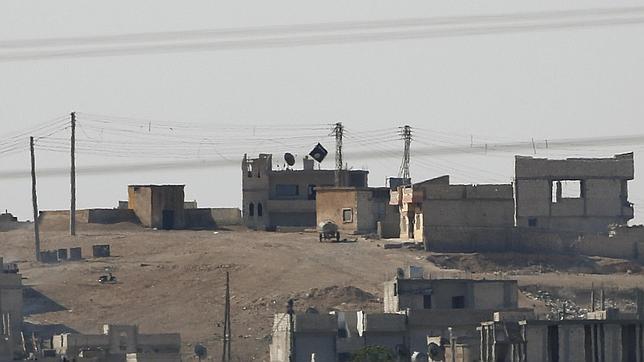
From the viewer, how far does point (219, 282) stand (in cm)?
10238

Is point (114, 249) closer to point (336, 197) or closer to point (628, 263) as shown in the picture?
point (336, 197)

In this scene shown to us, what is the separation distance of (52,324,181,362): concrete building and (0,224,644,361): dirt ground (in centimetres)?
458

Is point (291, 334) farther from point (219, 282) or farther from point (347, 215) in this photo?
point (347, 215)

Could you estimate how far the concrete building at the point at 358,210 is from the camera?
110750mm

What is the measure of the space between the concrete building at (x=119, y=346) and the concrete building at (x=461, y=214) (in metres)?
20.5

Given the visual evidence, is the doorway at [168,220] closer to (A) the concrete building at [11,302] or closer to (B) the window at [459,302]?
(A) the concrete building at [11,302]

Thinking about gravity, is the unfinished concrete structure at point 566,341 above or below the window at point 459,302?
below

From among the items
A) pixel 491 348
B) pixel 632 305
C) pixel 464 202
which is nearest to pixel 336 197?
pixel 464 202

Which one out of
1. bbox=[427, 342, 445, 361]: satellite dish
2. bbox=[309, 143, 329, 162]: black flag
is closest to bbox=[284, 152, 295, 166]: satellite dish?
bbox=[309, 143, 329, 162]: black flag

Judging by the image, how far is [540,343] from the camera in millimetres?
62500

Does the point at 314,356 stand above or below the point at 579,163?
below

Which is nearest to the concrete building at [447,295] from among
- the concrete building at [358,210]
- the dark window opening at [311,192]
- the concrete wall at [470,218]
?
the concrete wall at [470,218]

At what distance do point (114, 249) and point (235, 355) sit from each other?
21098 millimetres

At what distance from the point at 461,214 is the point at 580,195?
6190mm
